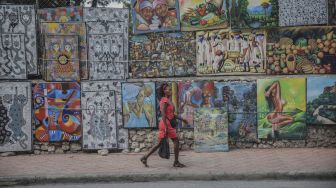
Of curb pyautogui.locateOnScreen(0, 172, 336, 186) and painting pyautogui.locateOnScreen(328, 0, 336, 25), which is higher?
painting pyautogui.locateOnScreen(328, 0, 336, 25)

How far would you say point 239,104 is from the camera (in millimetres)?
11305

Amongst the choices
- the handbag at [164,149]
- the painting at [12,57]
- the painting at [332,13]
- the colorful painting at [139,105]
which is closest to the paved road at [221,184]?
the handbag at [164,149]

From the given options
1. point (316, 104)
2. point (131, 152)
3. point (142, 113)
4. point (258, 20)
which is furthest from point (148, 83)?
point (316, 104)

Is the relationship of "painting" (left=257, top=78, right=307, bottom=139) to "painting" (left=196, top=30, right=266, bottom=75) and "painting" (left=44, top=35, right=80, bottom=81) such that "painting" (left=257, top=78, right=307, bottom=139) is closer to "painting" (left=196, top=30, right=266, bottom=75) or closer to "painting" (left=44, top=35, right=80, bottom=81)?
"painting" (left=196, top=30, right=266, bottom=75)

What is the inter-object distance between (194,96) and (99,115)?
2319mm

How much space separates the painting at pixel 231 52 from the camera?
11570 millimetres

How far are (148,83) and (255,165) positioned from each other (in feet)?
10.9

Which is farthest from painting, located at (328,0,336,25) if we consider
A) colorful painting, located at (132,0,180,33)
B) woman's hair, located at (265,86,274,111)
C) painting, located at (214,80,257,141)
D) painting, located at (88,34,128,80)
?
painting, located at (88,34,128,80)

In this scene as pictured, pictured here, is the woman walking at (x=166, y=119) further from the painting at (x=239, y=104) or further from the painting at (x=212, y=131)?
the painting at (x=239, y=104)

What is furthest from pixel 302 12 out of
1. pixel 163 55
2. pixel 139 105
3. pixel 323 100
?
pixel 139 105

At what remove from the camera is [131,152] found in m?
11.4

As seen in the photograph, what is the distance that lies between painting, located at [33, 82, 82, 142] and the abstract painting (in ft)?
0.61

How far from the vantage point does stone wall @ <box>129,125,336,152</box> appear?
11.2m

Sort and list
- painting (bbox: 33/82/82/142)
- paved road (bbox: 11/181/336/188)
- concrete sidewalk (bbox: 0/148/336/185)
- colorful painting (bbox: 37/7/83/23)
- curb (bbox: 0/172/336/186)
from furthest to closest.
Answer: colorful painting (bbox: 37/7/83/23)
painting (bbox: 33/82/82/142)
concrete sidewalk (bbox: 0/148/336/185)
curb (bbox: 0/172/336/186)
paved road (bbox: 11/181/336/188)
